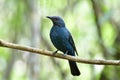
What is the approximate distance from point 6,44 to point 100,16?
10.0 feet

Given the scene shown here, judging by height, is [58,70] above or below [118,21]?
below

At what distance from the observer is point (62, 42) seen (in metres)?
4.35

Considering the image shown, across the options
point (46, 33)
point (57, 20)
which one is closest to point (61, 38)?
point (57, 20)

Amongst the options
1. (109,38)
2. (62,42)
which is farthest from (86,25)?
(62,42)

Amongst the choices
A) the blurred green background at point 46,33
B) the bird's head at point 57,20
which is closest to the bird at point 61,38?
the bird's head at point 57,20

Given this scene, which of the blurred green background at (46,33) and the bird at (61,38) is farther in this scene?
the blurred green background at (46,33)

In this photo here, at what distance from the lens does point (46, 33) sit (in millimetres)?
7070

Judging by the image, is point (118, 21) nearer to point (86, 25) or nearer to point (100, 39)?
point (100, 39)

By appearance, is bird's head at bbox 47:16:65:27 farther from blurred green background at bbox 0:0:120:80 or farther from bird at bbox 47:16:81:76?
blurred green background at bbox 0:0:120:80

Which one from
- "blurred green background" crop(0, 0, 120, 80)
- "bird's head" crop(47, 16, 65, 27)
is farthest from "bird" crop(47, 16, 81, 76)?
"blurred green background" crop(0, 0, 120, 80)

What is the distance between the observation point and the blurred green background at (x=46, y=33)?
18.1 ft

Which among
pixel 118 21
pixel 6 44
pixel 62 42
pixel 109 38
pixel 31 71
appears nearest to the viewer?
pixel 6 44

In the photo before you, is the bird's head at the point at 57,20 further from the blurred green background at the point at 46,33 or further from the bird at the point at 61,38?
the blurred green background at the point at 46,33

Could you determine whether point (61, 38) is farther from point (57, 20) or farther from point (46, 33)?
point (46, 33)
